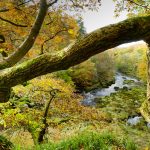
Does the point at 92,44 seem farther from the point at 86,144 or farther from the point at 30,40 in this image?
the point at 86,144

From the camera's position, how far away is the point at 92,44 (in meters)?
4.70

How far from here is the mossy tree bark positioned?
4672 millimetres

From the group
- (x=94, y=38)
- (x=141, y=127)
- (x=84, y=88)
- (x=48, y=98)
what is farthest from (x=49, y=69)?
(x=84, y=88)

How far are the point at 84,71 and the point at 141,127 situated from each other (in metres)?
9.99

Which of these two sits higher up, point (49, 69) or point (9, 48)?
point (9, 48)

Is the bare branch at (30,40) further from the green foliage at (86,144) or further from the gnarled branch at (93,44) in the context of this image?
the green foliage at (86,144)

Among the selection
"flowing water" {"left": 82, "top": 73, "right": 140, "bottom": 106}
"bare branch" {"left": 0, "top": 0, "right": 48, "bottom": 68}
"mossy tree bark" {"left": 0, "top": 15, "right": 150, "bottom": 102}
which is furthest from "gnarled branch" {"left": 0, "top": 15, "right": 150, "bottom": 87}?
"flowing water" {"left": 82, "top": 73, "right": 140, "bottom": 106}

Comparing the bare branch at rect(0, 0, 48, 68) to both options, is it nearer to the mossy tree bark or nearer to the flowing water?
the mossy tree bark

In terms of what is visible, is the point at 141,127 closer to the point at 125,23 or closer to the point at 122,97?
the point at 122,97

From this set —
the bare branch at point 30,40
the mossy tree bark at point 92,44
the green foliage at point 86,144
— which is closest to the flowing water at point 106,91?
the green foliage at point 86,144

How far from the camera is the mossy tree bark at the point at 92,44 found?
467 centimetres

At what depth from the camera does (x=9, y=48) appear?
53.0 feet

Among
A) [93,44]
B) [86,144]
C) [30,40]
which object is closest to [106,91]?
[86,144]

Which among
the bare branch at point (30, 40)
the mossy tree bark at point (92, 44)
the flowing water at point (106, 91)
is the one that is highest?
the flowing water at point (106, 91)
